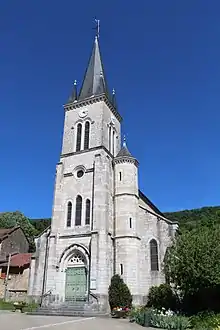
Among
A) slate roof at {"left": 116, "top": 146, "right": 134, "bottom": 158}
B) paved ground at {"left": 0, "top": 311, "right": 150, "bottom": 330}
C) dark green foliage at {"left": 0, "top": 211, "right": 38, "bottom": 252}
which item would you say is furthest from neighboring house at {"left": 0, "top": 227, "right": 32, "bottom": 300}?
slate roof at {"left": 116, "top": 146, "right": 134, "bottom": 158}

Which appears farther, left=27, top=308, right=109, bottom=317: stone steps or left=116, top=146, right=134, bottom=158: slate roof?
left=116, top=146, right=134, bottom=158: slate roof

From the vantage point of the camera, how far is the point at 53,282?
27.5m

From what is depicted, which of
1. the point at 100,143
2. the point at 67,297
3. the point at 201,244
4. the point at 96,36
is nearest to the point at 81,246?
the point at 67,297

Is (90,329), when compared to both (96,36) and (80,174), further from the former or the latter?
(96,36)

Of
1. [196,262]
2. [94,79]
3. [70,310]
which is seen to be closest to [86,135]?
[94,79]

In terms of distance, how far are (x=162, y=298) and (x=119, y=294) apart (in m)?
3.53

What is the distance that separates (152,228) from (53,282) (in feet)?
34.3

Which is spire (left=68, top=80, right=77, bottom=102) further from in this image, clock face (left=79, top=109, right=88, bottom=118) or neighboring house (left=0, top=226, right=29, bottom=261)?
neighboring house (left=0, top=226, right=29, bottom=261)

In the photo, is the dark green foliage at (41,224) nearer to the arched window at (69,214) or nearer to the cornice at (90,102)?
the cornice at (90,102)

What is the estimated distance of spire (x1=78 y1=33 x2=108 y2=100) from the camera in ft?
123

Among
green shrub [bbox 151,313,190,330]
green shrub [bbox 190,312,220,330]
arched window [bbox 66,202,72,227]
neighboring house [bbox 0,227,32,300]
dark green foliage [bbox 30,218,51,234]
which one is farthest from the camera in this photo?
dark green foliage [bbox 30,218,51,234]

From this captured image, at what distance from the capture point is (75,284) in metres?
27.4

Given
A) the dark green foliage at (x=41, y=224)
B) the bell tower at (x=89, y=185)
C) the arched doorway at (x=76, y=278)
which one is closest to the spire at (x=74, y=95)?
the bell tower at (x=89, y=185)

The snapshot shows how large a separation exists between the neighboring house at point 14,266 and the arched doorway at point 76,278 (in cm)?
694
